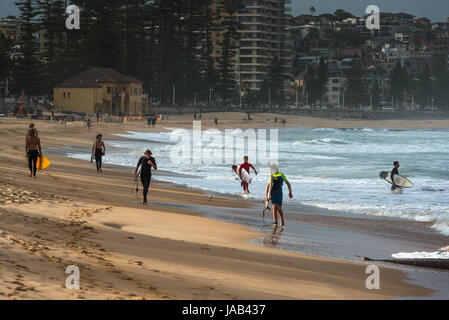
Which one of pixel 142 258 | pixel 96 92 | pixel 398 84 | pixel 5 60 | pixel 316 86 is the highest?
pixel 398 84

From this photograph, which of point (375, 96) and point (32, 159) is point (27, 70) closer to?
point (32, 159)

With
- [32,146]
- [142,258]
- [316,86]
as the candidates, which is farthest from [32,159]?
[316,86]

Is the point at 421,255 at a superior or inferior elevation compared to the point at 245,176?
inferior

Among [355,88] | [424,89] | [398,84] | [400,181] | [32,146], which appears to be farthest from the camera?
[424,89]

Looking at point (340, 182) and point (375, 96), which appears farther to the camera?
point (375, 96)

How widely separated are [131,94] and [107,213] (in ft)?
238

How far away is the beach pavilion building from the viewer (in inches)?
3059

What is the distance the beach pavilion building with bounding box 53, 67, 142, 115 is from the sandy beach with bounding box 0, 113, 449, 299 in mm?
63400

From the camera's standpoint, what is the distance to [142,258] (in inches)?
336

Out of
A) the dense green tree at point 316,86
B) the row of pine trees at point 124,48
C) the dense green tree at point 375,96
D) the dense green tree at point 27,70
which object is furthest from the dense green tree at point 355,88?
the dense green tree at point 27,70

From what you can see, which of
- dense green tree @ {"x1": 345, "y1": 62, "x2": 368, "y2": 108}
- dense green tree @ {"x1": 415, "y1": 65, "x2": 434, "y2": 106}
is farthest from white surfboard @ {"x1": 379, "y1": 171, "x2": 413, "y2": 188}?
dense green tree @ {"x1": 415, "y1": 65, "x2": 434, "y2": 106}

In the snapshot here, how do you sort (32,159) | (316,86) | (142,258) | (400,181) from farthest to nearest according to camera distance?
(316,86) < (400,181) < (32,159) < (142,258)

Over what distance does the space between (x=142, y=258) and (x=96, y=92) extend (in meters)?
71.1
